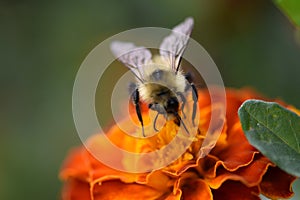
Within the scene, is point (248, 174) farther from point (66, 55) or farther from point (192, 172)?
point (66, 55)

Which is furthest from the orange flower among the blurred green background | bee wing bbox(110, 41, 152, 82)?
the blurred green background

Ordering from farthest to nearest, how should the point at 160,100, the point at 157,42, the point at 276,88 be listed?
the point at 276,88
the point at 157,42
the point at 160,100

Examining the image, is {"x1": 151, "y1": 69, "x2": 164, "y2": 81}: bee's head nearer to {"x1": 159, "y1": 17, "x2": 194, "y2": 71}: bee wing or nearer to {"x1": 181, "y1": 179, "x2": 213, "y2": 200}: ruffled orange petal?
{"x1": 159, "y1": 17, "x2": 194, "y2": 71}: bee wing

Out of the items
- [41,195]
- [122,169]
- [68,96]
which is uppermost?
[122,169]

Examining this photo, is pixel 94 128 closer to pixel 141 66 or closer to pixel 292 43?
pixel 141 66

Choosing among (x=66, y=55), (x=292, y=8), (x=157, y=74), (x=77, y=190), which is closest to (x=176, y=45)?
(x=157, y=74)

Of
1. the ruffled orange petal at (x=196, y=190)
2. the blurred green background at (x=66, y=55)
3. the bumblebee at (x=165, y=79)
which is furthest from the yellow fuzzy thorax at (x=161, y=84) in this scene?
the blurred green background at (x=66, y=55)

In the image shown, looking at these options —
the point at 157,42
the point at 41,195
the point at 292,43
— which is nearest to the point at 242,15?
the point at 292,43
